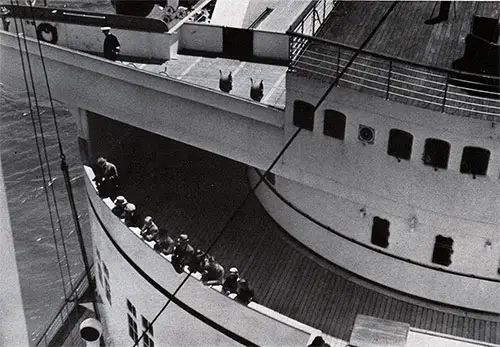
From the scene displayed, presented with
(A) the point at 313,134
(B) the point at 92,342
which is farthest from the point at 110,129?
(A) the point at 313,134

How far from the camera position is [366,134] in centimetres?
1739

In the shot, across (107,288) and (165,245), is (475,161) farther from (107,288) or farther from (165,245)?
(107,288)

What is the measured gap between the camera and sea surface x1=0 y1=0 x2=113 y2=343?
29.9m

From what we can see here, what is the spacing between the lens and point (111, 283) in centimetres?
2283

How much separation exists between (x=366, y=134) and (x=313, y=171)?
6.46 ft

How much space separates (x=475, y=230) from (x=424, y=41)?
545 cm

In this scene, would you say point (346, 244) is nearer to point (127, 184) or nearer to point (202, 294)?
point (202, 294)

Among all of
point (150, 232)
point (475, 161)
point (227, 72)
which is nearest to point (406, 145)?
point (475, 161)

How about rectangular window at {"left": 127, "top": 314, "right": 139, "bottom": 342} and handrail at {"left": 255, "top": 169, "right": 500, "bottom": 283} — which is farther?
rectangular window at {"left": 127, "top": 314, "right": 139, "bottom": 342}

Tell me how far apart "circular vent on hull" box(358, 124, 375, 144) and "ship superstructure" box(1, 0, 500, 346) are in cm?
5

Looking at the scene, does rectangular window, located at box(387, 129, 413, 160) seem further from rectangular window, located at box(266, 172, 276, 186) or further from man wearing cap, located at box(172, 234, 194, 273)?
man wearing cap, located at box(172, 234, 194, 273)

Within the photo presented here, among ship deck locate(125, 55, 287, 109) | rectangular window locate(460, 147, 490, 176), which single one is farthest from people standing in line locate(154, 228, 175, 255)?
rectangular window locate(460, 147, 490, 176)

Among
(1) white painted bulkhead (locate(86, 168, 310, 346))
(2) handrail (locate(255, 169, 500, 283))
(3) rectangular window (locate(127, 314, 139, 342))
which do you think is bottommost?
(3) rectangular window (locate(127, 314, 139, 342))

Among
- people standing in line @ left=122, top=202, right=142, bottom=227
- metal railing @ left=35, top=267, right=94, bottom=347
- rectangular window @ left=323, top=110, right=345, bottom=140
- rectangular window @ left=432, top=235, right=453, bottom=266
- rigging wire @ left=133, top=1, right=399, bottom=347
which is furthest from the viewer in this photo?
metal railing @ left=35, top=267, right=94, bottom=347
